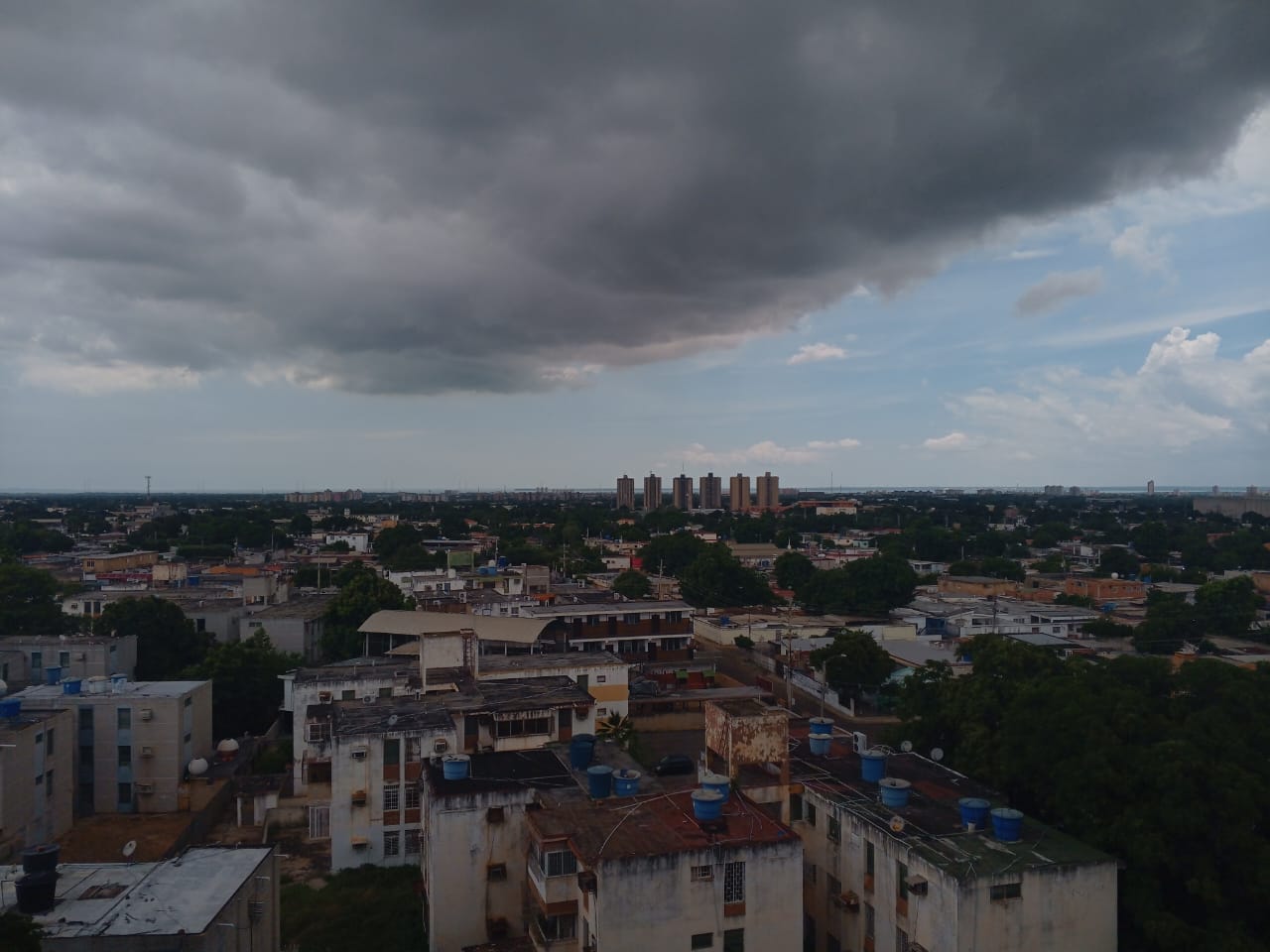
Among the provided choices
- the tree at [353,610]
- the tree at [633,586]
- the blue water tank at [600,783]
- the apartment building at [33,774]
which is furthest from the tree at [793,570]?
the apartment building at [33,774]

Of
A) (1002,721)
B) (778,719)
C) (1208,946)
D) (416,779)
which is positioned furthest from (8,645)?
(1208,946)

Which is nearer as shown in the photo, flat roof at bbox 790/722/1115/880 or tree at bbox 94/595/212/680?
flat roof at bbox 790/722/1115/880

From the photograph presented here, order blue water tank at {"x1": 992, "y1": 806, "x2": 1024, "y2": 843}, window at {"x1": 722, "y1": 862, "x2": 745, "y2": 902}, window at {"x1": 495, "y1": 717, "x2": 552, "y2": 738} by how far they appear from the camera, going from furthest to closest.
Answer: window at {"x1": 495, "y1": 717, "x2": 552, "y2": 738}, blue water tank at {"x1": 992, "y1": 806, "x2": 1024, "y2": 843}, window at {"x1": 722, "y1": 862, "x2": 745, "y2": 902}

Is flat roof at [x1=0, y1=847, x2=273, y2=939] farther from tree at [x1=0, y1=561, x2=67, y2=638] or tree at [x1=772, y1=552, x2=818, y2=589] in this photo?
tree at [x1=772, y1=552, x2=818, y2=589]

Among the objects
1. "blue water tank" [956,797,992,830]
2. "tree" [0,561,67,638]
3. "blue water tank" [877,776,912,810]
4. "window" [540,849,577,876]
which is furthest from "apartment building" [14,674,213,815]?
"blue water tank" [956,797,992,830]

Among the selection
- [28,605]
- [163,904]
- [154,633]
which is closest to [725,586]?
[154,633]

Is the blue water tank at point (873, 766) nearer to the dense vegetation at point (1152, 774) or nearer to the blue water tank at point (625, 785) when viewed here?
the dense vegetation at point (1152, 774)

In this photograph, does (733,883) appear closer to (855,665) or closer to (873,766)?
(873,766)
